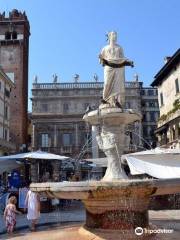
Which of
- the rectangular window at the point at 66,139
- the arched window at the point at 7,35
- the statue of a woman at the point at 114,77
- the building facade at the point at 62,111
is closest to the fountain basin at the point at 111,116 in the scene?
the statue of a woman at the point at 114,77

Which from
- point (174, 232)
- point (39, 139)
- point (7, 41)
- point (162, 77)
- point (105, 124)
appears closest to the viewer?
point (174, 232)

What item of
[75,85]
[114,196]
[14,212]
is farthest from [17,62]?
[114,196]

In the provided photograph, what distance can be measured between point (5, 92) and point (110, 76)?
36.8 m

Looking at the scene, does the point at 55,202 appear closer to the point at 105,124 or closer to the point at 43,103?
the point at 105,124

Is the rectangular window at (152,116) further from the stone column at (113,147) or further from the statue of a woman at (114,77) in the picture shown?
the stone column at (113,147)

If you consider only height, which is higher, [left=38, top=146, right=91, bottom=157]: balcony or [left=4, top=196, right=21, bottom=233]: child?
[left=38, top=146, right=91, bottom=157]: balcony

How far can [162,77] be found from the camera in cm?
3703

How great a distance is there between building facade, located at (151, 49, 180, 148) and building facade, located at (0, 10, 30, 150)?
20.1 m

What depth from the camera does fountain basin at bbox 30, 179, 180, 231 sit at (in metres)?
8.49

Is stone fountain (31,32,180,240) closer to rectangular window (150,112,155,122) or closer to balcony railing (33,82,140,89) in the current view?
balcony railing (33,82,140,89)

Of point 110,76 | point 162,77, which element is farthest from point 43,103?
point 110,76

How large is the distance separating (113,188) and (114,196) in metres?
0.38

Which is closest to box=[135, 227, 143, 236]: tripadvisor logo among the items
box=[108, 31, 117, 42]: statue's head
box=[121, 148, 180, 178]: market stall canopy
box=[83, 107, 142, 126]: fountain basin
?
box=[83, 107, 142, 126]: fountain basin

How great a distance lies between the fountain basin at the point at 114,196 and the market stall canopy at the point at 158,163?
615 cm
